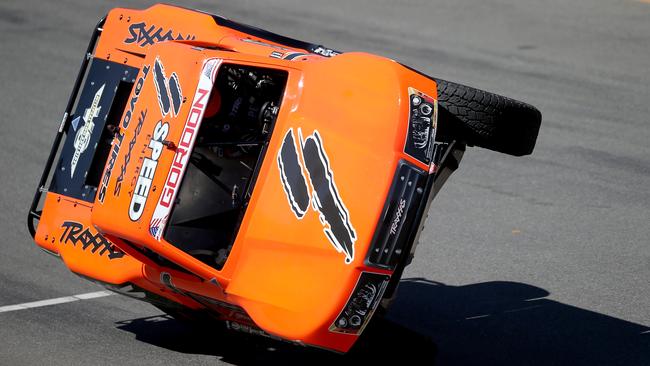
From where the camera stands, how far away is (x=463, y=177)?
10312 millimetres

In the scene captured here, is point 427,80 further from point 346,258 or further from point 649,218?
point 649,218

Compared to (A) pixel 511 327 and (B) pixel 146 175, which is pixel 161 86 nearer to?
(B) pixel 146 175

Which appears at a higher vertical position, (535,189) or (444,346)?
(535,189)

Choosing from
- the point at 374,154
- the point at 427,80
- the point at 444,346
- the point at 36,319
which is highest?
the point at 427,80

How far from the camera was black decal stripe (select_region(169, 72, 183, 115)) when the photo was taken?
6.28m

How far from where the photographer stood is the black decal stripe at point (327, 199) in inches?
220

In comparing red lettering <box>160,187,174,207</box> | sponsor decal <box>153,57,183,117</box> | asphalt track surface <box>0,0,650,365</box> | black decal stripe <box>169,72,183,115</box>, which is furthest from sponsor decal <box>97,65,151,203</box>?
asphalt track surface <box>0,0,650,365</box>

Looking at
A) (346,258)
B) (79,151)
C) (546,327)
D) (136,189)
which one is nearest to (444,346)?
(546,327)

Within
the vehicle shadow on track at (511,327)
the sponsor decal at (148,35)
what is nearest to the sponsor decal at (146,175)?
the sponsor decal at (148,35)

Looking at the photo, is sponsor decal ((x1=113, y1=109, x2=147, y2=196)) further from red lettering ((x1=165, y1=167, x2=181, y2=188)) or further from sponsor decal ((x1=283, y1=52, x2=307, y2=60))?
sponsor decal ((x1=283, y1=52, x2=307, y2=60))

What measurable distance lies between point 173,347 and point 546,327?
2.60 meters

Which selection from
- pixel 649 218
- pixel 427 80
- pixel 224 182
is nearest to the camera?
pixel 427 80

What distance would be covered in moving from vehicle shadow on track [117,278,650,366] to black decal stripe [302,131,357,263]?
0.86m

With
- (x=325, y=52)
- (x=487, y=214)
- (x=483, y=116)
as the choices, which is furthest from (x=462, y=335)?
(x=487, y=214)
